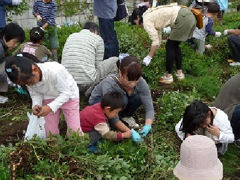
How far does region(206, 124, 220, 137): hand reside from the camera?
3.94 meters

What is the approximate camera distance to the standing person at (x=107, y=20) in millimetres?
5738

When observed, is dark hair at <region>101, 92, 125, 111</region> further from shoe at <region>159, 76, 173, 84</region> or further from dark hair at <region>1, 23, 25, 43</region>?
shoe at <region>159, 76, 173, 84</region>

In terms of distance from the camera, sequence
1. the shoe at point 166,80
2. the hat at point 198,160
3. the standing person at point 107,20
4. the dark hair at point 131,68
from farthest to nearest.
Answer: the shoe at point 166,80, the standing person at point 107,20, the dark hair at point 131,68, the hat at point 198,160

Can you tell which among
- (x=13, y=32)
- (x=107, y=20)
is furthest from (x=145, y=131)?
(x=107, y=20)

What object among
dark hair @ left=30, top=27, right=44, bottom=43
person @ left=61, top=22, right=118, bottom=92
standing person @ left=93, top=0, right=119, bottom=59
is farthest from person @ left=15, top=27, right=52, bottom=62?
standing person @ left=93, top=0, right=119, bottom=59

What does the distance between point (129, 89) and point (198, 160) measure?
87.4 inches

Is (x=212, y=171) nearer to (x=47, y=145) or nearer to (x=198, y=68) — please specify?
(x=47, y=145)

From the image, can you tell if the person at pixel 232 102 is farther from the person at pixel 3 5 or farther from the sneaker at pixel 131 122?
the person at pixel 3 5

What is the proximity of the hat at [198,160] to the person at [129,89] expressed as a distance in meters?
1.81

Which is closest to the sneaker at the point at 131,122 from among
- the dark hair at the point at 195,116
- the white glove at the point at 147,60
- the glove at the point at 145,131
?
the glove at the point at 145,131

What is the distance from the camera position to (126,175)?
3381mm

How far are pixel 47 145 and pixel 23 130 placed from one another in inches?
51.3

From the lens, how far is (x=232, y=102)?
4418 millimetres

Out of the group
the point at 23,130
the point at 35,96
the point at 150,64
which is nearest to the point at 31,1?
the point at 150,64
